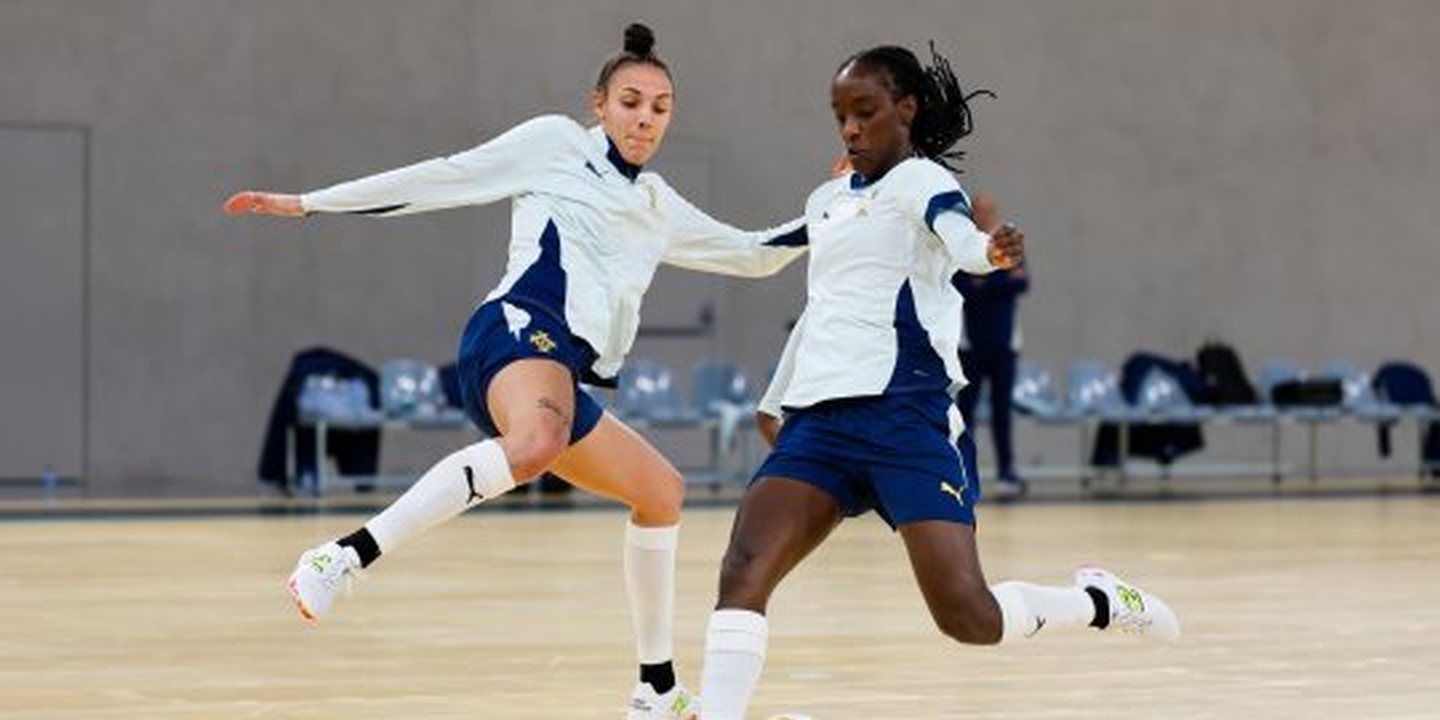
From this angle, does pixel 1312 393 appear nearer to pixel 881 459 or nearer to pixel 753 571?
pixel 881 459

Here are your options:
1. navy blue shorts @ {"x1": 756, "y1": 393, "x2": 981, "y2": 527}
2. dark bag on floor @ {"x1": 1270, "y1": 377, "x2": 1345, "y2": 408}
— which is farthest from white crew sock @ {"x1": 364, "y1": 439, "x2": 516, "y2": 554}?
dark bag on floor @ {"x1": 1270, "y1": 377, "x2": 1345, "y2": 408}

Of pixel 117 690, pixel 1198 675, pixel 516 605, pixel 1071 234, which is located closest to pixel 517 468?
pixel 117 690

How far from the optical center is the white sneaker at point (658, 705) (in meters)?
7.54

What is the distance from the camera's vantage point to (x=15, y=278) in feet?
76.1

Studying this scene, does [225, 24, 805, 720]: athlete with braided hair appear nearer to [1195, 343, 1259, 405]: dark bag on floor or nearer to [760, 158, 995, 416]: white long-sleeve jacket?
[760, 158, 995, 416]: white long-sleeve jacket

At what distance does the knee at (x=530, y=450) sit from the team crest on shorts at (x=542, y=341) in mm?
263

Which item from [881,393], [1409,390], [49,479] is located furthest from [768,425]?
[1409,390]

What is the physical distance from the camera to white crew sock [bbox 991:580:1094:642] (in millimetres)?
6777

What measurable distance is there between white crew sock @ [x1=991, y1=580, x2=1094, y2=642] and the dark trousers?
14.9 m

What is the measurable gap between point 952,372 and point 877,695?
1.82 m

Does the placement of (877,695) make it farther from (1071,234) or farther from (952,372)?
(1071,234)

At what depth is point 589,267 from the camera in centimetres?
762

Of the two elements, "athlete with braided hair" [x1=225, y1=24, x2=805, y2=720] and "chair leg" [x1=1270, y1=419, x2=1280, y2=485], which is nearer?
"athlete with braided hair" [x1=225, y1=24, x2=805, y2=720]

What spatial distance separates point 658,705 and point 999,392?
14905 mm
